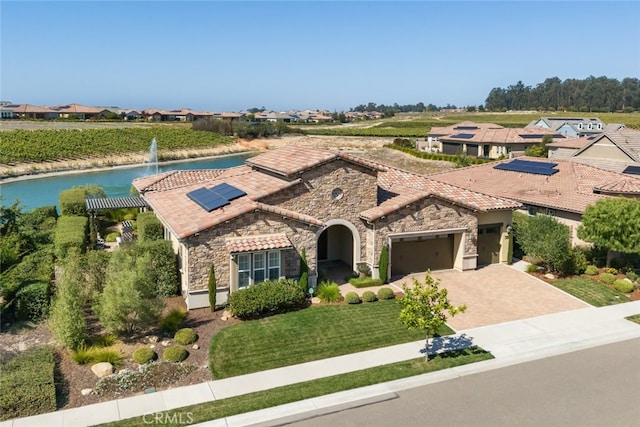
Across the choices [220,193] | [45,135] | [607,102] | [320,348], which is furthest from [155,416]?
[607,102]

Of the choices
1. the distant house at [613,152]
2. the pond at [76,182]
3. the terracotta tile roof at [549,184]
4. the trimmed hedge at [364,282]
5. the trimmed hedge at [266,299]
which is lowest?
the pond at [76,182]

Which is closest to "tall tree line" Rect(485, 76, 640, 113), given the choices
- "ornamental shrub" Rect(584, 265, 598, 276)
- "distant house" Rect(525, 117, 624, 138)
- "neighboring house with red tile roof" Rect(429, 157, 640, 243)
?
"distant house" Rect(525, 117, 624, 138)

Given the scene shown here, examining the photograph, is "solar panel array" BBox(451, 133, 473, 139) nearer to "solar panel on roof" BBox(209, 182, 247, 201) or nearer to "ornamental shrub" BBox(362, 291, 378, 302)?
"solar panel on roof" BBox(209, 182, 247, 201)

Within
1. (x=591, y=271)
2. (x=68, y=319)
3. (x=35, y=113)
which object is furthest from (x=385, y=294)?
(x=35, y=113)

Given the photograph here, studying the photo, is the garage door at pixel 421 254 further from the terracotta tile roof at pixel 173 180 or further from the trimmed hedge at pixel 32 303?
the trimmed hedge at pixel 32 303

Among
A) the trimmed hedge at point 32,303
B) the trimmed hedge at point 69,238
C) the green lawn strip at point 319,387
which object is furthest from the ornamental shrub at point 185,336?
the trimmed hedge at point 69,238
